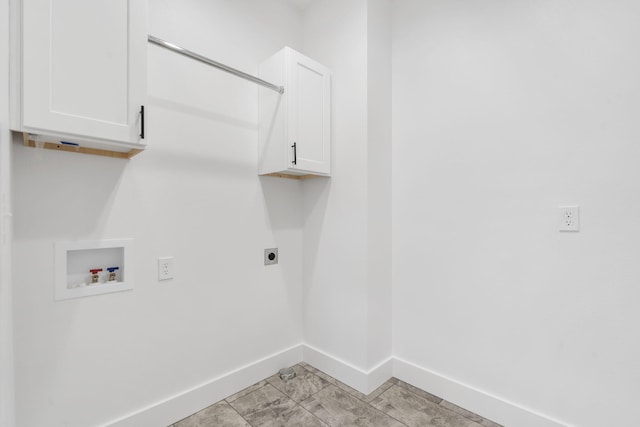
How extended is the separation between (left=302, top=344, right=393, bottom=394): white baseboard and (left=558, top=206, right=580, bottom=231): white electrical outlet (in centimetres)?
134

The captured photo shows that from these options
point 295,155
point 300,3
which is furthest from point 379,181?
point 300,3

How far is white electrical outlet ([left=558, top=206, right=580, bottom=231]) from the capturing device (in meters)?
1.41

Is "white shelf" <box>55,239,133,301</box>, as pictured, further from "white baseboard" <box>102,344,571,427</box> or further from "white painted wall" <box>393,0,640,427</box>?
"white painted wall" <box>393,0,640,427</box>

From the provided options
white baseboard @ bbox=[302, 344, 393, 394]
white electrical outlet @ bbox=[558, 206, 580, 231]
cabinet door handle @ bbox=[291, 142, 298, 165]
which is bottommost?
white baseboard @ bbox=[302, 344, 393, 394]

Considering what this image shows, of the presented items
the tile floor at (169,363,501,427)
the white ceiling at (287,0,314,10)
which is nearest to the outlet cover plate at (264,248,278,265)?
the tile floor at (169,363,501,427)

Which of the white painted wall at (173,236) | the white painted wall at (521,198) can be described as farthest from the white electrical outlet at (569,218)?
the white painted wall at (173,236)

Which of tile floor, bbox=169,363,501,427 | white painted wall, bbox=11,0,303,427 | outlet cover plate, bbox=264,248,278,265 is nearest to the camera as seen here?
white painted wall, bbox=11,0,303,427

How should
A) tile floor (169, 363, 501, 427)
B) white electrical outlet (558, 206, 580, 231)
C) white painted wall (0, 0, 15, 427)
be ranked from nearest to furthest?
white painted wall (0, 0, 15, 427)
white electrical outlet (558, 206, 580, 231)
tile floor (169, 363, 501, 427)

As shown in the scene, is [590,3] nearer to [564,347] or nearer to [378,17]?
[378,17]

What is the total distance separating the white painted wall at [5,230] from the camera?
930mm

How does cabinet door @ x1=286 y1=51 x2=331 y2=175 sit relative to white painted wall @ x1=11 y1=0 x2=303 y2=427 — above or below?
above

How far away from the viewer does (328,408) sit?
1.76 meters

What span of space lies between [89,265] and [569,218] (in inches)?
90.0

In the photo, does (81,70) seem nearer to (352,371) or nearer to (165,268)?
(165,268)
